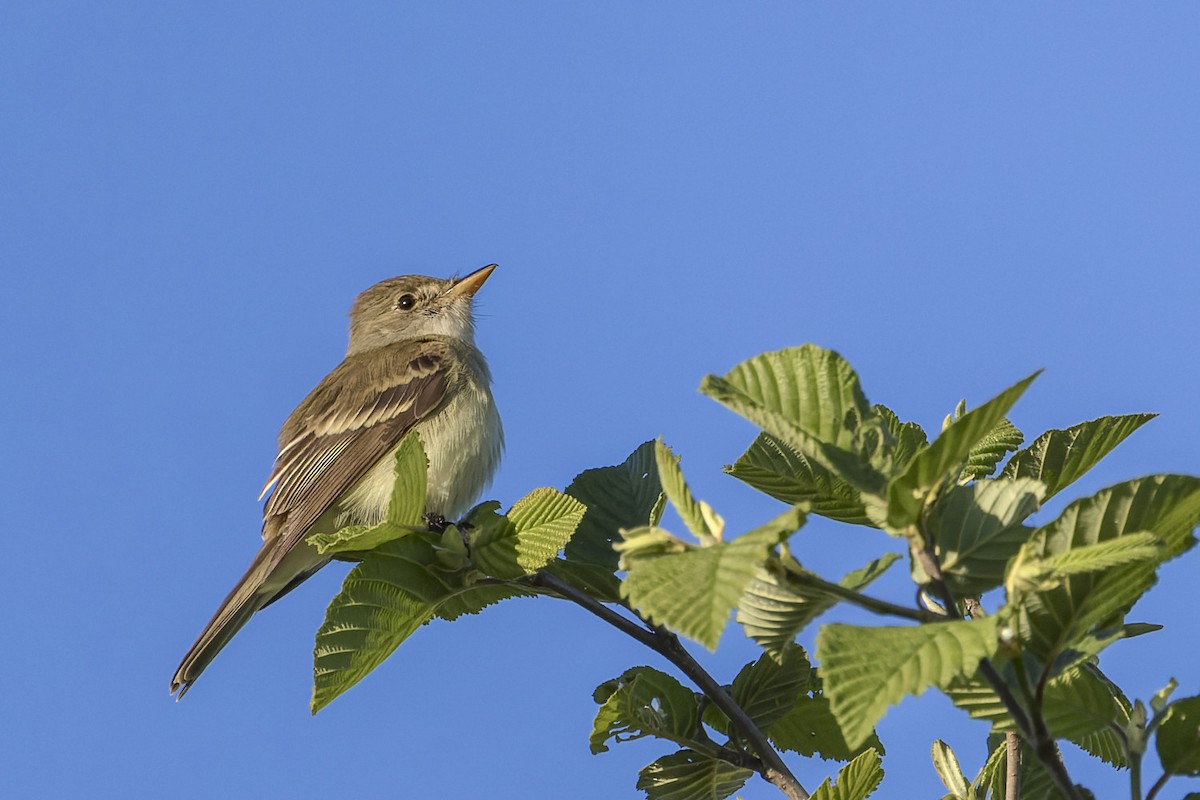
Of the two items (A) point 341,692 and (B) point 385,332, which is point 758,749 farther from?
(B) point 385,332

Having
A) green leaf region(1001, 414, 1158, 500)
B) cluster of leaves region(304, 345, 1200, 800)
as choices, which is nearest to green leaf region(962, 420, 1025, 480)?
cluster of leaves region(304, 345, 1200, 800)

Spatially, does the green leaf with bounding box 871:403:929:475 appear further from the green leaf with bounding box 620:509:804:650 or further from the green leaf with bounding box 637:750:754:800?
the green leaf with bounding box 637:750:754:800

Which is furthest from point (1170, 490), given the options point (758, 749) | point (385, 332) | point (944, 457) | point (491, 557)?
point (385, 332)

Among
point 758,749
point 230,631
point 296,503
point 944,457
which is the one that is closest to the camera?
point 944,457

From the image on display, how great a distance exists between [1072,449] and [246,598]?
4.77 metres

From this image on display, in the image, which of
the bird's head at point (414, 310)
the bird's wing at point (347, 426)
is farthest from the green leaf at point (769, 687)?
the bird's head at point (414, 310)

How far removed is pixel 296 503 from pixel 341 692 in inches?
155

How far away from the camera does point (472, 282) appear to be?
9102mm

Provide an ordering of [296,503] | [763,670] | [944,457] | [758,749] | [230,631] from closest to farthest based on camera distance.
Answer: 1. [944,457]
2. [758,749]
3. [763,670]
4. [230,631]
5. [296,503]

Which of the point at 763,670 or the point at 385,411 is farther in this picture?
the point at 385,411

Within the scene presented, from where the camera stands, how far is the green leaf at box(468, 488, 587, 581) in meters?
3.33

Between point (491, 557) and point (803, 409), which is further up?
point (491, 557)

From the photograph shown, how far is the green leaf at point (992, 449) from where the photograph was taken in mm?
3127

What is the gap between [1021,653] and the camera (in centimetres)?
211
